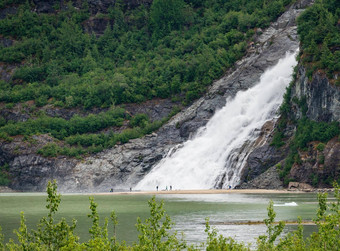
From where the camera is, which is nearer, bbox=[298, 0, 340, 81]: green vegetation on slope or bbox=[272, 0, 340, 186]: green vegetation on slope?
bbox=[272, 0, 340, 186]: green vegetation on slope

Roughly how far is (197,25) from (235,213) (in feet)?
A: 371

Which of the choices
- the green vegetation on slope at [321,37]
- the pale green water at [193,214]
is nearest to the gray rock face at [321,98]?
the green vegetation on slope at [321,37]

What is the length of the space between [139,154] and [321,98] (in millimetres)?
40961

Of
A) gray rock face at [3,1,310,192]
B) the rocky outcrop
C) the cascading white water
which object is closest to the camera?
the rocky outcrop

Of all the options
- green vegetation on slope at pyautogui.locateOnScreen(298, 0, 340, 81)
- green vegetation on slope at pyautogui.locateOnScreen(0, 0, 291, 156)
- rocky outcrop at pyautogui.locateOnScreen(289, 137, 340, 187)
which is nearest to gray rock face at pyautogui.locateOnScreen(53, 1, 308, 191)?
green vegetation on slope at pyautogui.locateOnScreen(0, 0, 291, 156)

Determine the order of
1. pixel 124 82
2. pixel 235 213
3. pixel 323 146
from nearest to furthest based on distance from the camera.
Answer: pixel 235 213, pixel 323 146, pixel 124 82

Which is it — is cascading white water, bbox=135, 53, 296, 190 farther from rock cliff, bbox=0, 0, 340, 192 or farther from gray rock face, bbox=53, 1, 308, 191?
rock cliff, bbox=0, 0, 340, 192

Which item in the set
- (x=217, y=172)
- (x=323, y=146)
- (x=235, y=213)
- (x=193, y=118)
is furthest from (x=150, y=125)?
(x=235, y=213)

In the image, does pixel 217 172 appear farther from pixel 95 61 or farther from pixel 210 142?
pixel 95 61

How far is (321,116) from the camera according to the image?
104 m

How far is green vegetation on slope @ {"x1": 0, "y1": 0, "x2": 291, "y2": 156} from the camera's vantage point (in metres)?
147

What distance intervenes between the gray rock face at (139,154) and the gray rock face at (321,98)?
2495 cm

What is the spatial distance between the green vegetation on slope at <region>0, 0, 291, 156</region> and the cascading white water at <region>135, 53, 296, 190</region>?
44.7 feet

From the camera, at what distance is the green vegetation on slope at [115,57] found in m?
147
